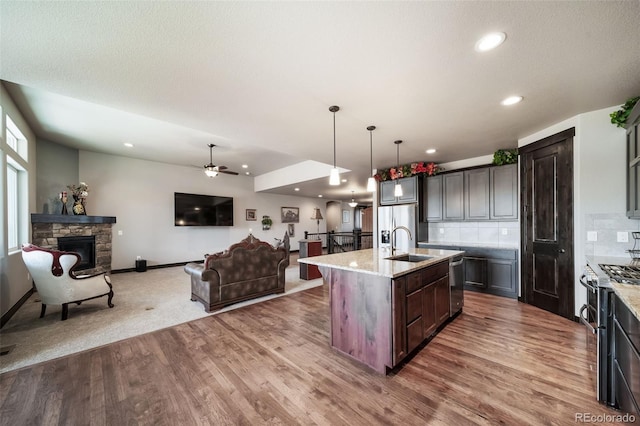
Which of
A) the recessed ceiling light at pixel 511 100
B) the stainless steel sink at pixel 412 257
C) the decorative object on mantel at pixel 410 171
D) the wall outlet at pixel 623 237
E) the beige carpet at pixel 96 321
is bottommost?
the beige carpet at pixel 96 321

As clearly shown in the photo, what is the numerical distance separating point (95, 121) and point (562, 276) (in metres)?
7.47

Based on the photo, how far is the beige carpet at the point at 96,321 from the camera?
254cm

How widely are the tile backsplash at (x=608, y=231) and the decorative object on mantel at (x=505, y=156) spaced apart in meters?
1.51

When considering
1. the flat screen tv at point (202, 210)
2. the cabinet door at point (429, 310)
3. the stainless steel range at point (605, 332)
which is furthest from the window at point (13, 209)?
the stainless steel range at point (605, 332)

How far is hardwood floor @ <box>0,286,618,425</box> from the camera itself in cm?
164

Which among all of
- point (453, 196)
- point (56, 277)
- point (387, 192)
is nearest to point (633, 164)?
point (453, 196)

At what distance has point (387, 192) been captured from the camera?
548 cm

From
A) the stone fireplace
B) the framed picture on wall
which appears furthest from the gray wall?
the framed picture on wall

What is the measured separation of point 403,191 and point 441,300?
9.52ft

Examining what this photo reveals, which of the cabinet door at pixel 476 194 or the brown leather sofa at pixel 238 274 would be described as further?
the cabinet door at pixel 476 194

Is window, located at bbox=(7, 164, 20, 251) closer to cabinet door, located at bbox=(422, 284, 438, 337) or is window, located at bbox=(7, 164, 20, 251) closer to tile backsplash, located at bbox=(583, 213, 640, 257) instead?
cabinet door, located at bbox=(422, 284, 438, 337)

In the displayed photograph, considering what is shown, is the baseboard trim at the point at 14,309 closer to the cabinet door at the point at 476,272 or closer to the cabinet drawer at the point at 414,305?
the cabinet drawer at the point at 414,305

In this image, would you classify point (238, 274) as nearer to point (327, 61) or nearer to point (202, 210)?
point (327, 61)

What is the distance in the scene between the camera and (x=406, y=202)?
5.16m
